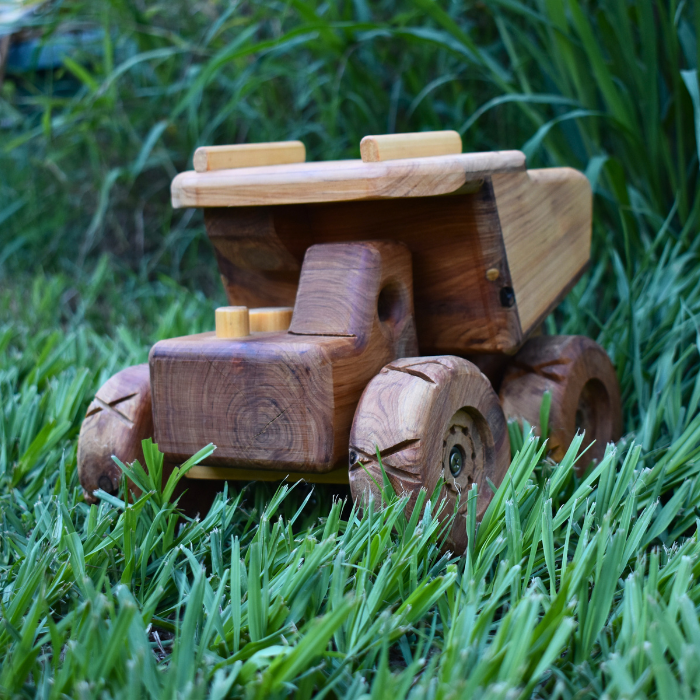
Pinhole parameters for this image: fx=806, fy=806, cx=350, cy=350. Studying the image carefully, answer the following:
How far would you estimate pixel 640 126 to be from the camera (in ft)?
5.51

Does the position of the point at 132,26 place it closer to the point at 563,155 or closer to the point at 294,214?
the point at 563,155

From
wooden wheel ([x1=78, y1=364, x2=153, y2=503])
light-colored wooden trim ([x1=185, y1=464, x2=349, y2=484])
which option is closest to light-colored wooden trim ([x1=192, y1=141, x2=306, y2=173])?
wooden wheel ([x1=78, y1=364, x2=153, y2=503])

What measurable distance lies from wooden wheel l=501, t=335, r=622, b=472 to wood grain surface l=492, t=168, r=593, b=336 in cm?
7

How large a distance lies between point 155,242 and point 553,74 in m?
1.44

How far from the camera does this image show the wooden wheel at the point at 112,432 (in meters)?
1.10

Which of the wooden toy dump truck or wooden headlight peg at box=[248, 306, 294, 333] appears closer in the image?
the wooden toy dump truck

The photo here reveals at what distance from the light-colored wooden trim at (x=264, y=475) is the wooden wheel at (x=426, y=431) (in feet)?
0.30

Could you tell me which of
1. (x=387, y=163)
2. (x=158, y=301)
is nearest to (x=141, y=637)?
(x=387, y=163)

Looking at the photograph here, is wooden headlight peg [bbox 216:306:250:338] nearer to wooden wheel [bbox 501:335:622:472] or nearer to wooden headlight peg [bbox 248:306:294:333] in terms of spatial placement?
wooden headlight peg [bbox 248:306:294:333]

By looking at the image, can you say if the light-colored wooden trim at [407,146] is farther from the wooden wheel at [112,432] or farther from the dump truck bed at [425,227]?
the wooden wheel at [112,432]

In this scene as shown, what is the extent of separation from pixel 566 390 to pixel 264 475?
19.3 inches

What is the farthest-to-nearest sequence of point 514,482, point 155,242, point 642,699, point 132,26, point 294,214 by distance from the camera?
point 155,242 < point 132,26 < point 294,214 < point 514,482 < point 642,699

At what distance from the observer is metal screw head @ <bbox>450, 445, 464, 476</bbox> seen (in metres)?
1.03

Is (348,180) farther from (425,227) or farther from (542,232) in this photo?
(542,232)
